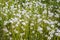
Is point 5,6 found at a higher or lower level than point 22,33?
higher

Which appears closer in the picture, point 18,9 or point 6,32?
point 6,32

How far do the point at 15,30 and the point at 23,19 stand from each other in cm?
22

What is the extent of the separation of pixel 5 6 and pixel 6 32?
629 mm

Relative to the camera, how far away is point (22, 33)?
248 centimetres

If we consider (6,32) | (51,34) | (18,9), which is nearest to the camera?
(51,34)

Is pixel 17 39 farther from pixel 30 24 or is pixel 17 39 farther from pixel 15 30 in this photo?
pixel 30 24

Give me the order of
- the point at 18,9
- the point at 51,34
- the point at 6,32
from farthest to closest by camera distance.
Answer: the point at 18,9
the point at 6,32
the point at 51,34

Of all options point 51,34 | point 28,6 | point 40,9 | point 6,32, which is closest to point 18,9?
point 28,6

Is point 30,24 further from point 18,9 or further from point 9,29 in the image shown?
point 18,9

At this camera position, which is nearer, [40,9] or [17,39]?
[17,39]

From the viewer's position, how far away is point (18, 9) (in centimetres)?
302

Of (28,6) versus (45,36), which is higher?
(28,6)

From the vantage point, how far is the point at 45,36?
8.20 feet

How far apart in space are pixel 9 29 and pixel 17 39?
25 centimetres
